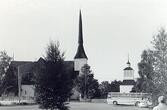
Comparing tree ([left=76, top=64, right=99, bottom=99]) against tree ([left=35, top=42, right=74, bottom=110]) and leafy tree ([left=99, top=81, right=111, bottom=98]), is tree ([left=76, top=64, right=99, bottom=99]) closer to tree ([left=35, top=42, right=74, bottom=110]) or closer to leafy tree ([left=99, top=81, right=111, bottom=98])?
leafy tree ([left=99, top=81, right=111, bottom=98])

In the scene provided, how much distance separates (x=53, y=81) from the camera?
92.3 ft

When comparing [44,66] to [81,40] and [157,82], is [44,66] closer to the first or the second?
[157,82]

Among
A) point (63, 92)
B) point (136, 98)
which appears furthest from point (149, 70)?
point (136, 98)

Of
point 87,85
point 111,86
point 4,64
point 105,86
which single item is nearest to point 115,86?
point 111,86

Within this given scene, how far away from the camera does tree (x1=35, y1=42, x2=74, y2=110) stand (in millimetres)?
28141

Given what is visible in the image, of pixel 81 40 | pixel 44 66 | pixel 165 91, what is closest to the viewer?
pixel 165 91

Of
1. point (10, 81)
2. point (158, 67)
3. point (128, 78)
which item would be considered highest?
point (128, 78)

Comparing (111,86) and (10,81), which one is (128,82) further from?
(10,81)

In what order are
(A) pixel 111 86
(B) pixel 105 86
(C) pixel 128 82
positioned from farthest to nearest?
(A) pixel 111 86, (C) pixel 128 82, (B) pixel 105 86

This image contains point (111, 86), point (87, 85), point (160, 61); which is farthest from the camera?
point (111, 86)

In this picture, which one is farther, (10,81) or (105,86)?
(105,86)

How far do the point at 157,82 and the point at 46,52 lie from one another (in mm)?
8071

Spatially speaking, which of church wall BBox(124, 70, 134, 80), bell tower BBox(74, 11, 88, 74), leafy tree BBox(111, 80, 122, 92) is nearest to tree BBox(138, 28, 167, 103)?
bell tower BBox(74, 11, 88, 74)

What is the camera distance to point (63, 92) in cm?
2861
